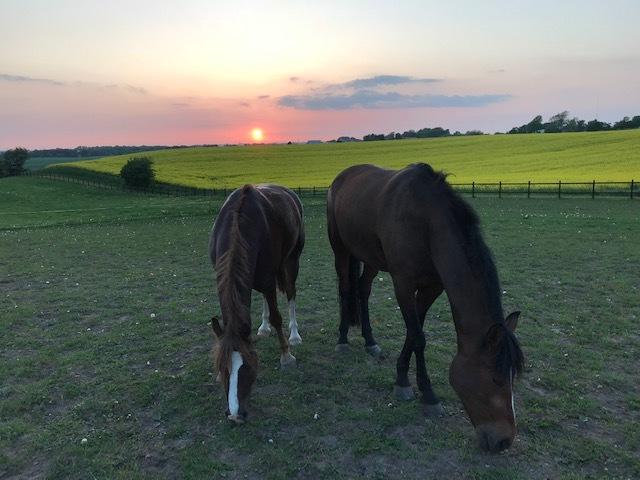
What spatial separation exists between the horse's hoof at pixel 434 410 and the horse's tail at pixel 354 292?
188cm

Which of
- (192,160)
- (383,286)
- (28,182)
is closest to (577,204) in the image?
(383,286)

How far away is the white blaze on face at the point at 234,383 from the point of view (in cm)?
383

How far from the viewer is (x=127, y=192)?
45.7 m

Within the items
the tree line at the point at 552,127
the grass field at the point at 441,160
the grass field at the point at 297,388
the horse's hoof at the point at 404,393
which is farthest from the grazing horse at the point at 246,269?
the tree line at the point at 552,127

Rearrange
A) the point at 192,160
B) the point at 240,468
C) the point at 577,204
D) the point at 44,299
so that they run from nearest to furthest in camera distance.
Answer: the point at 240,468, the point at 44,299, the point at 577,204, the point at 192,160

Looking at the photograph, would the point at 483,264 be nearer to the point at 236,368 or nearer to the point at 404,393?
the point at 404,393

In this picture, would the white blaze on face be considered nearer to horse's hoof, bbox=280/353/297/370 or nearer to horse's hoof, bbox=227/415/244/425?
horse's hoof, bbox=227/415/244/425

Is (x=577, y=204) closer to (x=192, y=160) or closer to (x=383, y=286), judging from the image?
(x=383, y=286)

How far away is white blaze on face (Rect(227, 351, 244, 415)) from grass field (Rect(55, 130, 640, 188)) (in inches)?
1299

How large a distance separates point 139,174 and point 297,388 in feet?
153

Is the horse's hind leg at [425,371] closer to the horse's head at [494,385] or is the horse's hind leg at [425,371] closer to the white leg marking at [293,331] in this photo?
the horse's head at [494,385]

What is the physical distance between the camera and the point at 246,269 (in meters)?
4.37

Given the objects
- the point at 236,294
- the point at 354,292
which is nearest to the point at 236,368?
the point at 236,294

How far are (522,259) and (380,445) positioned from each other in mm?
8288
